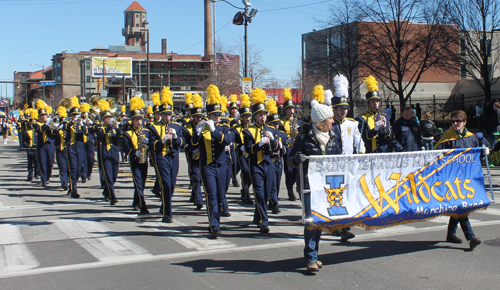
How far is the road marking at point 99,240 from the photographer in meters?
6.93

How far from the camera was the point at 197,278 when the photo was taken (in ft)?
19.0

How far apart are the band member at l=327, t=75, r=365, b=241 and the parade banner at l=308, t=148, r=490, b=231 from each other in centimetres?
51

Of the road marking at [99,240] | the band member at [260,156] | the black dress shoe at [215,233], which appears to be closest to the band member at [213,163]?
the black dress shoe at [215,233]

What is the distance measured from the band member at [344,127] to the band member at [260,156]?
3.83 ft

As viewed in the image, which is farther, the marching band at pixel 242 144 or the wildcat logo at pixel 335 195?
the marching band at pixel 242 144

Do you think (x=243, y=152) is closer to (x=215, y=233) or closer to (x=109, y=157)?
(x=215, y=233)

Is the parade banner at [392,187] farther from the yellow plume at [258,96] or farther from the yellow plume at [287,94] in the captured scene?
the yellow plume at [287,94]

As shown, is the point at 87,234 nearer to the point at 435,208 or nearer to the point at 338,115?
the point at 338,115

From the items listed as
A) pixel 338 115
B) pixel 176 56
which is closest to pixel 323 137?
pixel 338 115

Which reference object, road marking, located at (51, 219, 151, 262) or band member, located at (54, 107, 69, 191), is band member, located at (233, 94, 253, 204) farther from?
band member, located at (54, 107, 69, 191)

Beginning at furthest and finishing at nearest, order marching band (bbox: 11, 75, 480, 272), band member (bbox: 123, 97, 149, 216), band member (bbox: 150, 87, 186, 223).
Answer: band member (bbox: 123, 97, 149, 216) < band member (bbox: 150, 87, 186, 223) < marching band (bbox: 11, 75, 480, 272)

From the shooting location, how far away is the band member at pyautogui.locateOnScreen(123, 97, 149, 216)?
965 cm

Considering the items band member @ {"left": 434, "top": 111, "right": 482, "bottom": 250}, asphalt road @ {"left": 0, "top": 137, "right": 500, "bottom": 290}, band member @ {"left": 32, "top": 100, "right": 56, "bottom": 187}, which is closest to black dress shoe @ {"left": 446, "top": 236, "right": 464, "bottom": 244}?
band member @ {"left": 434, "top": 111, "right": 482, "bottom": 250}

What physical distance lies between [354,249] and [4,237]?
5373 mm
